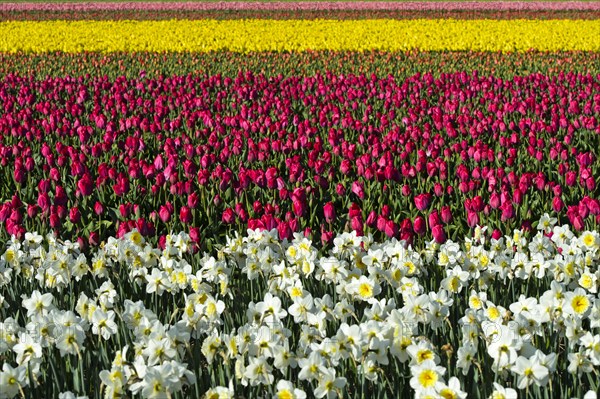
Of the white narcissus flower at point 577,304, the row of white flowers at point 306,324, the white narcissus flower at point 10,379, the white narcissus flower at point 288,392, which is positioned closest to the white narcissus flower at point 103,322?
the row of white flowers at point 306,324

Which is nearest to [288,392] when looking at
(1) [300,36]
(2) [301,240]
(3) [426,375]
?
(3) [426,375]

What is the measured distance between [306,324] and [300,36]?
818 inches

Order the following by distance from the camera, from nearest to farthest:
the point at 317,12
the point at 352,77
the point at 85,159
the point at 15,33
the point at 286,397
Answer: the point at 286,397 < the point at 85,159 < the point at 352,77 < the point at 15,33 < the point at 317,12

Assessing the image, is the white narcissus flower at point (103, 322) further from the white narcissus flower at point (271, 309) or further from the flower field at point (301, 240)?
the white narcissus flower at point (271, 309)

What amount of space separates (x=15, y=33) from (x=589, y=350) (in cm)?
2567

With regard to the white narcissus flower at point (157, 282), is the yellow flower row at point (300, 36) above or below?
above

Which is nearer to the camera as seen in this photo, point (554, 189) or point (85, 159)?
point (554, 189)

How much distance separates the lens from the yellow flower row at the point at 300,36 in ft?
69.3

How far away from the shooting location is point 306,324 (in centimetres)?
336

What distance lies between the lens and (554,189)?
5.98 m

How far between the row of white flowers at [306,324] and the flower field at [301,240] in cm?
1

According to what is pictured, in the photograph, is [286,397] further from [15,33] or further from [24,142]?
[15,33]

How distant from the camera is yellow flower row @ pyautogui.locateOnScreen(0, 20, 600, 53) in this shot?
21125mm

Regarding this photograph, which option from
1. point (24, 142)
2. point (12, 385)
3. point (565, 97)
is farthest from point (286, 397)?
point (565, 97)
